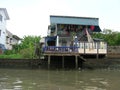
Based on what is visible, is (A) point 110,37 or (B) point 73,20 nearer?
(B) point 73,20

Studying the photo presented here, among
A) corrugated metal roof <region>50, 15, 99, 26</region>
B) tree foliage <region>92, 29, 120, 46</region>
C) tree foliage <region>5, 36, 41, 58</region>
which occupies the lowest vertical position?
tree foliage <region>5, 36, 41, 58</region>

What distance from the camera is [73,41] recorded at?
113 feet

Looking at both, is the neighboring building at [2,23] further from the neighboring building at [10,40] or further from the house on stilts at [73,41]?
the house on stilts at [73,41]

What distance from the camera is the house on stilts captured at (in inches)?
1264

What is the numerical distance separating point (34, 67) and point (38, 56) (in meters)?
4.22

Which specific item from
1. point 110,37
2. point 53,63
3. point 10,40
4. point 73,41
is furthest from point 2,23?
point 110,37

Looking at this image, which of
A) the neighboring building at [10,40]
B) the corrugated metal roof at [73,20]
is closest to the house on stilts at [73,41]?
the corrugated metal roof at [73,20]

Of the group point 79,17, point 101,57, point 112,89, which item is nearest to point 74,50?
point 101,57

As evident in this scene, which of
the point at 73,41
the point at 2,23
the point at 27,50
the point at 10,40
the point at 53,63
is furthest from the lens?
the point at 10,40

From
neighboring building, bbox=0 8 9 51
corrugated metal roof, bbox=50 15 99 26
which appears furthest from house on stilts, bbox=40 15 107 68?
neighboring building, bbox=0 8 9 51

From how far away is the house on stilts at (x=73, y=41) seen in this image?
3209 cm

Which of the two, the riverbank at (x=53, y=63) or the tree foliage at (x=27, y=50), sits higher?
the tree foliage at (x=27, y=50)

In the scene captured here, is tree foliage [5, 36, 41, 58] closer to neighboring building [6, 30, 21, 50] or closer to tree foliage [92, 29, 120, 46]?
neighboring building [6, 30, 21, 50]

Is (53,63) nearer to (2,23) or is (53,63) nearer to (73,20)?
(73,20)
